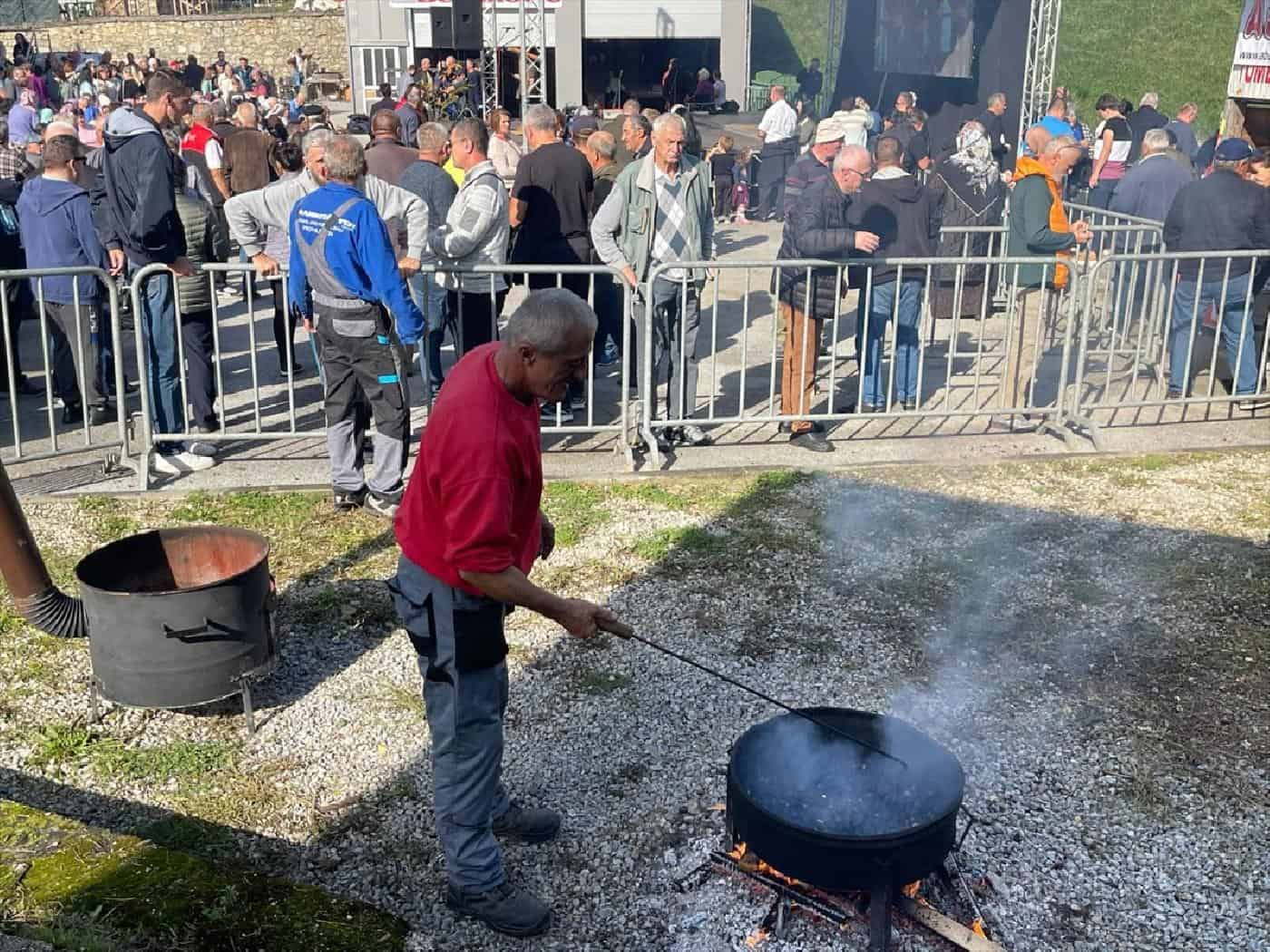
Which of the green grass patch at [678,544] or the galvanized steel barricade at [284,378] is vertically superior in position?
the galvanized steel barricade at [284,378]

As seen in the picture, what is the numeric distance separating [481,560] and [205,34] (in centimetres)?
4062

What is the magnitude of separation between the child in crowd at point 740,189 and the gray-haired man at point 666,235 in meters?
11.8

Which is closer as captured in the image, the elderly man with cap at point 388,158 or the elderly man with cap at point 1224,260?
the elderly man with cap at point 1224,260

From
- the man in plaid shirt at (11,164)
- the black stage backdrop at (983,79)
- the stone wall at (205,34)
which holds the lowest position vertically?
the man in plaid shirt at (11,164)

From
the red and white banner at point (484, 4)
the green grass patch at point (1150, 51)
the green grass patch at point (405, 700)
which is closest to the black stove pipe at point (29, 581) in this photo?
the green grass patch at point (405, 700)

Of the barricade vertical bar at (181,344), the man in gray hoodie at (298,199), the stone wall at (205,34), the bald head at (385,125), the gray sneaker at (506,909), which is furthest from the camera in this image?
the stone wall at (205,34)

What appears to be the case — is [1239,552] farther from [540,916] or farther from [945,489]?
[540,916]

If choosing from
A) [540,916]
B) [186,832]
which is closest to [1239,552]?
[540,916]

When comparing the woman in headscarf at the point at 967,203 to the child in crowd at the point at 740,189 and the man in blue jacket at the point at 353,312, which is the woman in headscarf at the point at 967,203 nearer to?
the man in blue jacket at the point at 353,312

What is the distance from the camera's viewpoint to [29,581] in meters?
5.01

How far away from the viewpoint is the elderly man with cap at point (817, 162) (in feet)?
32.1

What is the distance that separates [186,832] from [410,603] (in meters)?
1.42

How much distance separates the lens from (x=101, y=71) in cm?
2997

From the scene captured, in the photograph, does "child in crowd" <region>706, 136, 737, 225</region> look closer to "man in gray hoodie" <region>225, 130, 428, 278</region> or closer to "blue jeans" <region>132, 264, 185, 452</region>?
"man in gray hoodie" <region>225, 130, 428, 278</region>
